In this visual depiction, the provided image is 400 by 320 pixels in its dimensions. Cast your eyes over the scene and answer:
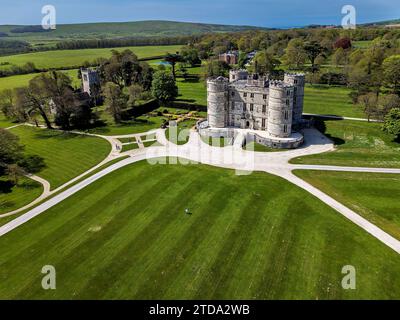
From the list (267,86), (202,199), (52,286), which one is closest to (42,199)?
(52,286)

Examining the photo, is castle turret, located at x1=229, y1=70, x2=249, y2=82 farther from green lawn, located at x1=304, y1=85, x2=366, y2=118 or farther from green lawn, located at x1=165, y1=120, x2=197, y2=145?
green lawn, located at x1=304, y1=85, x2=366, y2=118

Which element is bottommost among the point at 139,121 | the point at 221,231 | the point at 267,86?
the point at 221,231

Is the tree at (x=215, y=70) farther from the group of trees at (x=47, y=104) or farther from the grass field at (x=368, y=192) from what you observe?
the grass field at (x=368, y=192)

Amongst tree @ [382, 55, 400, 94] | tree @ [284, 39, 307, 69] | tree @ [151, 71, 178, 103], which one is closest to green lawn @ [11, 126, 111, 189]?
tree @ [151, 71, 178, 103]

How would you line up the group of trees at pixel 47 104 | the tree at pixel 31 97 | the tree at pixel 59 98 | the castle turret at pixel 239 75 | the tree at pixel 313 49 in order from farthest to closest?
the tree at pixel 313 49 → the castle turret at pixel 239 75 → the tree at pixel 59 98 → the group of trees at pixel 47 104 → the tree at pixel 31 97

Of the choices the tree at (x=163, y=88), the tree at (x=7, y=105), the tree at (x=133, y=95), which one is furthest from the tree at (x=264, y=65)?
the tree at (x=7, y=105)

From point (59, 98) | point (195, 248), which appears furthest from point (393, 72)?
point (59, 98)

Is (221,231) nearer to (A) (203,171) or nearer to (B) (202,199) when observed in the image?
(B) (202,199)
